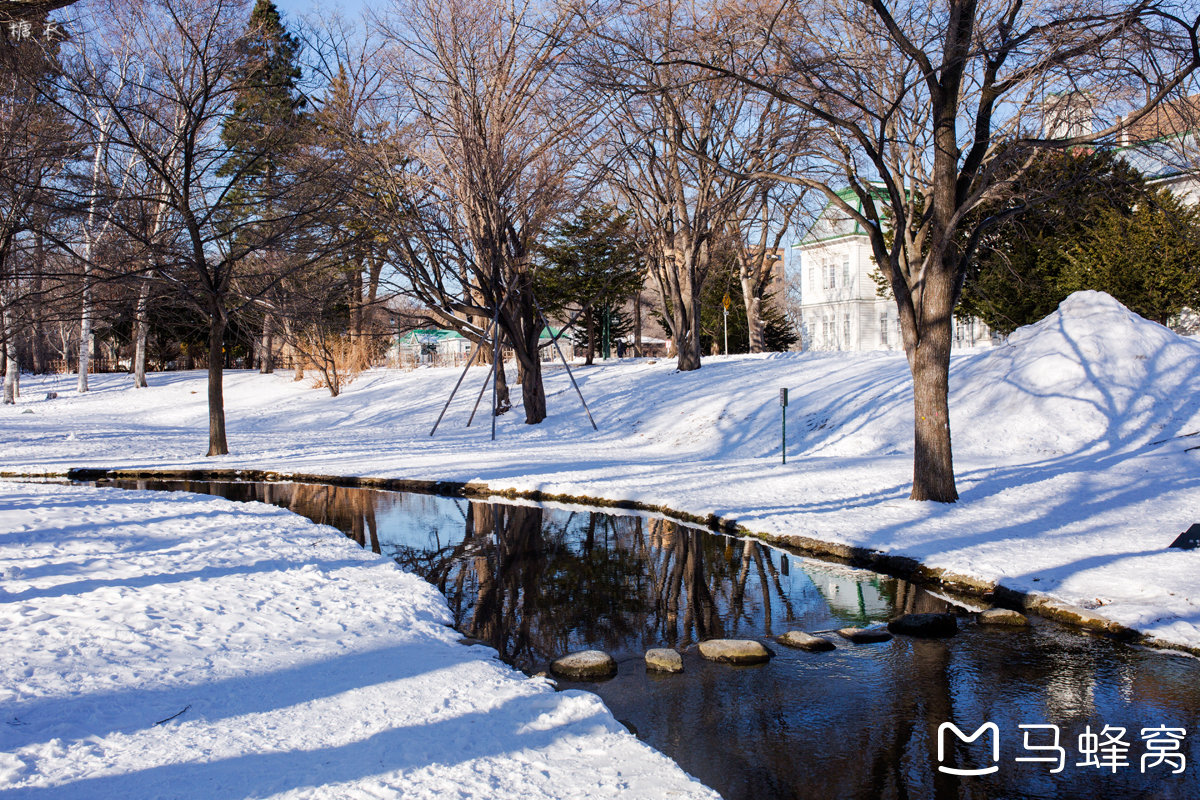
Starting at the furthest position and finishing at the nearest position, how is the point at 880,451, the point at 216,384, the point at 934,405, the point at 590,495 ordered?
the point at 216,384 → the point at 880,451 → the point at 590,495 → the point at 934,405

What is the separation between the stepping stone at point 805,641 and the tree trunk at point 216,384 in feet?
51.0

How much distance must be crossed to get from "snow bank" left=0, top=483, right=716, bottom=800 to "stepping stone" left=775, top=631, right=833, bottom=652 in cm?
222

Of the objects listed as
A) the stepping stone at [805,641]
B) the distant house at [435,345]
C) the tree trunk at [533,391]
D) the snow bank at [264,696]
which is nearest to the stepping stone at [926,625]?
the stepping stone at [805,641]

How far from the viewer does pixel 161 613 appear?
21.2 feet

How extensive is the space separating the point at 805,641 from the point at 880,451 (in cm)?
986

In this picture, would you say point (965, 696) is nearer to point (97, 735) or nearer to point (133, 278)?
point (97, 735)

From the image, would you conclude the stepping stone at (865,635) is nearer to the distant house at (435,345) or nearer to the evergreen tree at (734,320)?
the evergreen tree at (734,320)

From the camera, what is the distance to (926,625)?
22.8 ft

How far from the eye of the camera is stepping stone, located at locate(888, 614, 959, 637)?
691 centimetres

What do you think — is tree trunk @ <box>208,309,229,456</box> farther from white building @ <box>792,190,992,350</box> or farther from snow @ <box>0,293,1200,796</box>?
white building @ <box>792,190,992,350</box>

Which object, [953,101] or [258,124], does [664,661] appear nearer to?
[953,101]

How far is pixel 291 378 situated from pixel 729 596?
36.1 m

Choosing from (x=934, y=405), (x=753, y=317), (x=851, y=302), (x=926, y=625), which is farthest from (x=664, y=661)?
(x=851, y=302)

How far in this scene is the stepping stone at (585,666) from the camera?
19.5 feet
